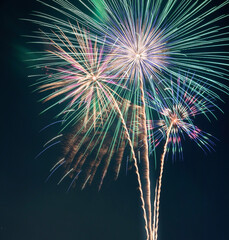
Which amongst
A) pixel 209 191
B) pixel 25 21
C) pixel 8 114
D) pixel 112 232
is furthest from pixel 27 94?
pixel 209 191

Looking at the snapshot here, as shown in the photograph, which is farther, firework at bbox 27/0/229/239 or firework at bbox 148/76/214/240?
firework at bbox 148/76/214/240

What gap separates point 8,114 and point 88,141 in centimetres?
70

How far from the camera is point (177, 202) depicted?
268 cm

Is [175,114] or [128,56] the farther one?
[175,114]

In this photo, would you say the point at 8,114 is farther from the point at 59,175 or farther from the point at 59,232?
the point at 59,232

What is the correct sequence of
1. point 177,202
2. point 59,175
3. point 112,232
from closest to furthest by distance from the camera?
point 59,175 < point 112,232 < point 177,202

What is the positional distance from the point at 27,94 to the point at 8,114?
23 centimetres

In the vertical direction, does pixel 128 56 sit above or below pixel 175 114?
above

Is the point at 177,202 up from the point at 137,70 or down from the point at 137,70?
down

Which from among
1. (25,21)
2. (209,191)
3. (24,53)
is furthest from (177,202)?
(25,21)

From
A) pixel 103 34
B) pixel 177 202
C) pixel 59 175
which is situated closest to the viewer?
pixel 103 34

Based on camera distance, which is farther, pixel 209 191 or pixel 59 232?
pixel 209 191

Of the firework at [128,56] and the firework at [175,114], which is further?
the firework at [175,114]

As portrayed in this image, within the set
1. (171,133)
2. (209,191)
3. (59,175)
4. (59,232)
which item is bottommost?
(59,232)
